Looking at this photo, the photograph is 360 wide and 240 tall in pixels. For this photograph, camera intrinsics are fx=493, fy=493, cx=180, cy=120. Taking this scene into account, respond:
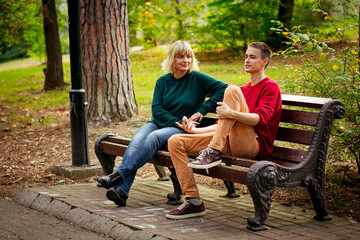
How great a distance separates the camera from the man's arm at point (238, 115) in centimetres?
414

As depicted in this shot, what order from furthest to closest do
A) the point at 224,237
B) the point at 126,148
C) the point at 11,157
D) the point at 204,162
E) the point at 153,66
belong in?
the point at 153,66 < the point at 11,157 < the point at 126,148 < the point at 204,162 < the point at 224,237

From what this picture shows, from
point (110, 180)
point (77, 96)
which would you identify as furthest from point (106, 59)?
point (110, 180)

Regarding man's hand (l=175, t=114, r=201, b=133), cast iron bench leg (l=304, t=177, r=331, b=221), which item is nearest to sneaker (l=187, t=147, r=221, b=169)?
man's hand (l=175, t=114, r=201, b=133)

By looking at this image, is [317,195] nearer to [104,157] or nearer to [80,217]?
[80,217]

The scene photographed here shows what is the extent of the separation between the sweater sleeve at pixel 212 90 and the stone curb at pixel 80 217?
1.54 metres

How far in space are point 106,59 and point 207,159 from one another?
485 cm

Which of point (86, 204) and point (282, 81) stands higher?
point (282, 81)

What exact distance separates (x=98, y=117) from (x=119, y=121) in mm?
377

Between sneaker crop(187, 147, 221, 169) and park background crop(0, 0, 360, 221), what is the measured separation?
1.29 meters

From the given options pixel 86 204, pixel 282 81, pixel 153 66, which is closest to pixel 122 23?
pixel 282 81

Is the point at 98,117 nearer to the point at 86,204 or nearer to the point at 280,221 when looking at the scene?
the point at 86,204

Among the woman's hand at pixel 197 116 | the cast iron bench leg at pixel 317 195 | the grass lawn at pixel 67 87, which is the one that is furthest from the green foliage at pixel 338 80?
the grass lawn at pixel 67 87

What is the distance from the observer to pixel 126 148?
5207 millimetres

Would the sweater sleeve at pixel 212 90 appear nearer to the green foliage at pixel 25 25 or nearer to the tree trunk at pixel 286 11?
the green foliage at pixel 25 25
